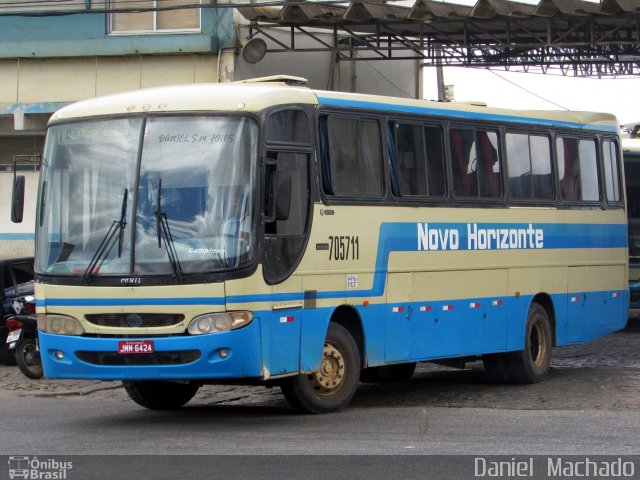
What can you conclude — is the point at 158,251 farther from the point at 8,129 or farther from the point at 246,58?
the point at 8,129

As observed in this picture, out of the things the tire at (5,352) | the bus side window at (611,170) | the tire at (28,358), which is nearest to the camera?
the tire at (28,358)

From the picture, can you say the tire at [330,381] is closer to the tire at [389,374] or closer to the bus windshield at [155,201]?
the bus windshield at [155,201]

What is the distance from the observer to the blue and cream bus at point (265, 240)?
10.7 meters

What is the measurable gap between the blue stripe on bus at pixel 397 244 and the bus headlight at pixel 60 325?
5.0 inches

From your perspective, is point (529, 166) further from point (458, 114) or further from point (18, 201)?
point (18, 201)

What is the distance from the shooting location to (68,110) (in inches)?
465

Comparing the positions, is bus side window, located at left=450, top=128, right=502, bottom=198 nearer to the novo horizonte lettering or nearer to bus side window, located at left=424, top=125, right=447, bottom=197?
bus side window, located at left=424, top=125, right=447, bottom=197

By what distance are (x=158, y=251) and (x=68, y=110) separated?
6.55 ft

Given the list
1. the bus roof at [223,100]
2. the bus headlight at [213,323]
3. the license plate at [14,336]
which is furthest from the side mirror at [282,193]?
the license plate at [14,336]

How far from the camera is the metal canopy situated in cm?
2475

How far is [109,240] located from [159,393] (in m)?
2.44

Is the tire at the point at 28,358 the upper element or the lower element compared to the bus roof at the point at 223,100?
lower

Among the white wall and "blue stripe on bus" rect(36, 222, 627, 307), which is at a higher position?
the white wall

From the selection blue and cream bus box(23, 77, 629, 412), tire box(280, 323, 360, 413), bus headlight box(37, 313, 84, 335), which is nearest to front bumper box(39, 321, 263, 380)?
blue and cream bus box(23, 77, 629, 412)
